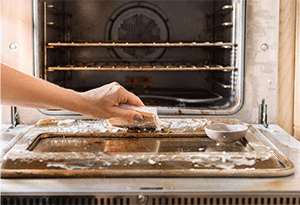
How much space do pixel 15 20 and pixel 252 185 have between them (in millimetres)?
1267

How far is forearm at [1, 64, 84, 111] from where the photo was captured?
38.1 inches

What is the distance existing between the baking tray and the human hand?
0.10 m

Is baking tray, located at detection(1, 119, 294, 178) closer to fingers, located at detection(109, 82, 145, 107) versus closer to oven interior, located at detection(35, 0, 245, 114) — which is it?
fingers, located at detection(109, 82, 145, 107)

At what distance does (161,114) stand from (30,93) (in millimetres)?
778

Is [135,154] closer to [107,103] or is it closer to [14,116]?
[107,103]

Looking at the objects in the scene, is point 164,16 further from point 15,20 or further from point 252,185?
point 252,185

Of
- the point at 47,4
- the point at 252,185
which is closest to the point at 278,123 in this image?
the point at 252,185

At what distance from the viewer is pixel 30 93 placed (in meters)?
1.00

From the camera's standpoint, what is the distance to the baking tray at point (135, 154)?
0.96m

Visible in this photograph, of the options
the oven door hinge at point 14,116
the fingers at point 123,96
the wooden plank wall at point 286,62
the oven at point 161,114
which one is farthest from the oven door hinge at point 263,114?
the oven door hinge at point 14,116

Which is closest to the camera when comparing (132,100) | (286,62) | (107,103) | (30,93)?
(30,93)

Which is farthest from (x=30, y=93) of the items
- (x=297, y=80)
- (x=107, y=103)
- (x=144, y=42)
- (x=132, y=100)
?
(x=297, y=80)

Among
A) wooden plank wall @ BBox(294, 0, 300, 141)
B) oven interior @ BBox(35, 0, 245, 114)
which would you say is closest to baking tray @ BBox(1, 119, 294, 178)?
wooden plank wall @ BBox(294, 0, 300, 141)

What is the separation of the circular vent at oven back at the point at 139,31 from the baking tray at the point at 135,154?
776 millimetres
